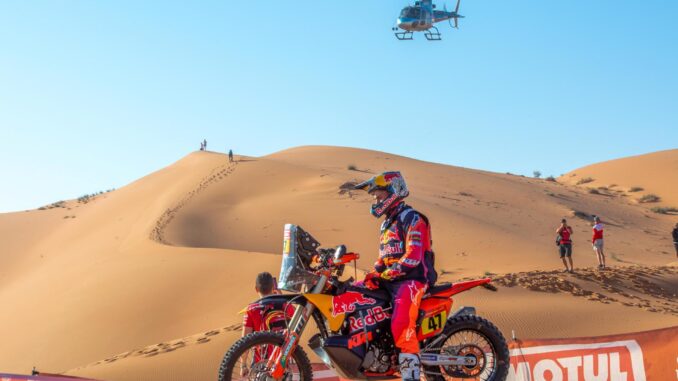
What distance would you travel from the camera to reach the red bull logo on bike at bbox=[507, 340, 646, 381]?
24.2 feet

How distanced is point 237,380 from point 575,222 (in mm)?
34792

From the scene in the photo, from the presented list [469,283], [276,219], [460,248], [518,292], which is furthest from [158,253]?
[469,283]

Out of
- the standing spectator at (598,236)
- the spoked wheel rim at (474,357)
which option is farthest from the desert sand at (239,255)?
the spoked wheel rim at (474,357)

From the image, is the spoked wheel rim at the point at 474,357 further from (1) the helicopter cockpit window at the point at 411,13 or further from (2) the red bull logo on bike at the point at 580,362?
(1) the helicopter cockpit window at the point at 411,13

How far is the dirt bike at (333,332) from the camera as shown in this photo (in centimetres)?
665

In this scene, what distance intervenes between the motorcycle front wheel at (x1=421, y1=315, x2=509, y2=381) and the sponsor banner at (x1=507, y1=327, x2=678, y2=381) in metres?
0.45

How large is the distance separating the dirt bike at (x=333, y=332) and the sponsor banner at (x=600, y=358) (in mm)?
768

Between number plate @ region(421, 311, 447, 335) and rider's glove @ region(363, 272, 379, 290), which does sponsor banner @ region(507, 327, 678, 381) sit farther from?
rider's glove @ region(363, 272, 379, 290)

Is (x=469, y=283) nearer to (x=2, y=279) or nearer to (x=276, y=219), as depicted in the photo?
(x=276, y=219)

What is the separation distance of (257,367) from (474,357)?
2.05 meters

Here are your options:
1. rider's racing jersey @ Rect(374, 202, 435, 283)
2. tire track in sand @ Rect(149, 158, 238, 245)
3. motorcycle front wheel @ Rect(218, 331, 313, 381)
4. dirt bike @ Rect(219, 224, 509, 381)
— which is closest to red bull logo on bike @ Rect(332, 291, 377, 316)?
dirt bike @ Rect(219, 224, 509, 381)

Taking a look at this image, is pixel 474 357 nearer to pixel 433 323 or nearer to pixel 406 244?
pixel 433 323

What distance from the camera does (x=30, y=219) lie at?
45.2 m

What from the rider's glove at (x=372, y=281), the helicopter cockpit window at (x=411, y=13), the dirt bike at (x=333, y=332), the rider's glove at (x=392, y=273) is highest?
the helicopter cockpit window at (x=411, y=13)
